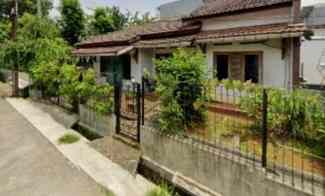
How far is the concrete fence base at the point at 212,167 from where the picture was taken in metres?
5.03

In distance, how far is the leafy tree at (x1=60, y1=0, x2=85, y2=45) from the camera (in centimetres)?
2938

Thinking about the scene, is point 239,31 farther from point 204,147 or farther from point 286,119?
point 204,147

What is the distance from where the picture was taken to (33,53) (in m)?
19.1

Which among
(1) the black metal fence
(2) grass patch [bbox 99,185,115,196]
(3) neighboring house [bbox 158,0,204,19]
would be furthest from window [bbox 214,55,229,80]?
(3) neighboring house [bbox 158,0,204,19]

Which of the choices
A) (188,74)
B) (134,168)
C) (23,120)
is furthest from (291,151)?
(23,120)

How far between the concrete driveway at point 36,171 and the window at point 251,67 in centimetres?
675

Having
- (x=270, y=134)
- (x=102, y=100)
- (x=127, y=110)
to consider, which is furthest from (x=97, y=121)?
(x=270, y=134)

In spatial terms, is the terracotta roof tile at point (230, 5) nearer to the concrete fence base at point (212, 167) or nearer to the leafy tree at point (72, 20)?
the concrete fence base at point (212, 167)

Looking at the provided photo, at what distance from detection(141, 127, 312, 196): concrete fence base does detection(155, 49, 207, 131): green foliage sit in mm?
474

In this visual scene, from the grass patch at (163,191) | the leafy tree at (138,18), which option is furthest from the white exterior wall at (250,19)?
the leafy tree at (138,18)

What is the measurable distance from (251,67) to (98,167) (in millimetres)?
6448

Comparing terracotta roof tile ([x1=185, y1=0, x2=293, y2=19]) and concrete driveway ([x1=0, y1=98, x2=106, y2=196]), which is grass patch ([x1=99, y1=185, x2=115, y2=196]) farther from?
terracotta roof tile ([x1=185, y1=0, x2=293, y2=19])

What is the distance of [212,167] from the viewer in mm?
5953

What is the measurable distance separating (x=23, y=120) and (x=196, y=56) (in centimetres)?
918
